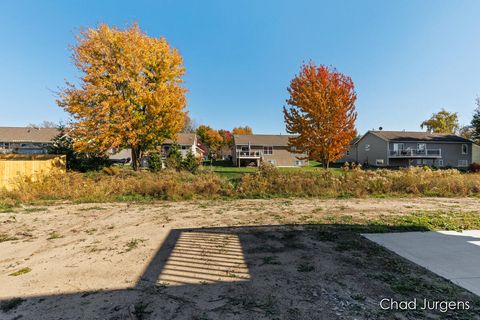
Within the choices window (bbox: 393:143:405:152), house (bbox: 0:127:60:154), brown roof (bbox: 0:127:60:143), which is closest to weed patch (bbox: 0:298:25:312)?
house (bbox: 0:127:60:154)

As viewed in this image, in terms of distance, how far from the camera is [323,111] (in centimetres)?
1809

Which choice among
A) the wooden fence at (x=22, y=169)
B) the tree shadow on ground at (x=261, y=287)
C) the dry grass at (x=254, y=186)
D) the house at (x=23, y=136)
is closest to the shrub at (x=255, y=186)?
the dry grass at (x=254, y=186)

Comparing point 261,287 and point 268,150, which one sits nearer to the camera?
point 261,287

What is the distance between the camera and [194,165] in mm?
18000

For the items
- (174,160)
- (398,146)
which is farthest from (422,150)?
(174,160)

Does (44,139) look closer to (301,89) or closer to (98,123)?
(98,123)

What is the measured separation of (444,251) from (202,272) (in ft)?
14.9

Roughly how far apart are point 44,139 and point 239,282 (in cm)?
4706

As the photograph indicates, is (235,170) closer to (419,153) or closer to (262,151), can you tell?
(262,151)

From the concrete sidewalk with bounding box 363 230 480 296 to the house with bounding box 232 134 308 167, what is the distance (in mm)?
36262

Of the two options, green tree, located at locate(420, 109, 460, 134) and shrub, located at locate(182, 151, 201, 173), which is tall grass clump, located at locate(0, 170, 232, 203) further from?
green tree, located at locate(420, 109, 460, 134)

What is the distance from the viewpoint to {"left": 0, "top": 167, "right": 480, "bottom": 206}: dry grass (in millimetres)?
10242

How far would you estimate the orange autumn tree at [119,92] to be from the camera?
13797 mm

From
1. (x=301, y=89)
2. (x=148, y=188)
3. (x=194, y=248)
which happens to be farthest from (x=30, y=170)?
(x=301, y=89)
